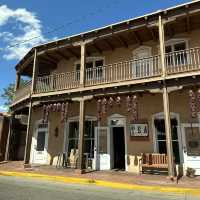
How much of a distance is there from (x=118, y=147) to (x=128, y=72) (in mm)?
4065

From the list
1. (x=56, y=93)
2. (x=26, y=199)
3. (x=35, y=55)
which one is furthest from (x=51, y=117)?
(x=26, y=199)

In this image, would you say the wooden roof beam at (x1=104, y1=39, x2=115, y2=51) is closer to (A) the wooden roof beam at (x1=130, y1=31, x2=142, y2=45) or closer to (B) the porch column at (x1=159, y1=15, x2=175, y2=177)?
(A) the wooden roof beam at (x1=130, y1=31, x2=142, y2=45)

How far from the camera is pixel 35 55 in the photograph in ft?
45.3

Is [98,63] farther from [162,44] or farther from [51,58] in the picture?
[162,44]

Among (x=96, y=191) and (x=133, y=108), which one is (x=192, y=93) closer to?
(x=133, y=108)

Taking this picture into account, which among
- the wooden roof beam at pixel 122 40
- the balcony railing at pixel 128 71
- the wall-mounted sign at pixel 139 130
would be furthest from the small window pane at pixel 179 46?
the wall-mounted sign at pixel 139 130

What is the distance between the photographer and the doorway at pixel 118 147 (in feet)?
41.0

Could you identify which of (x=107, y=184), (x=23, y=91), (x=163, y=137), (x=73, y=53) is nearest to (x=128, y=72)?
(x=73, y=53)

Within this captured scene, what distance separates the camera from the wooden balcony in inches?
429

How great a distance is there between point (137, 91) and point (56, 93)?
4378 mm

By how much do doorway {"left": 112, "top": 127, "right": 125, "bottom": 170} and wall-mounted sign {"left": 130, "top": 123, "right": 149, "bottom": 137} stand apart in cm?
77

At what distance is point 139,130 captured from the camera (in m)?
11.7

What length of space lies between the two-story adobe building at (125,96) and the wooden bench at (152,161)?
1.40 feet

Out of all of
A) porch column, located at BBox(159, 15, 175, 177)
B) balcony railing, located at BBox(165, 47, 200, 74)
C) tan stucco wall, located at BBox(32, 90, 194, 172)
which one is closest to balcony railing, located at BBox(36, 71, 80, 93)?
tan stucco wall, located at BBox(32, 90, 194, 172)
